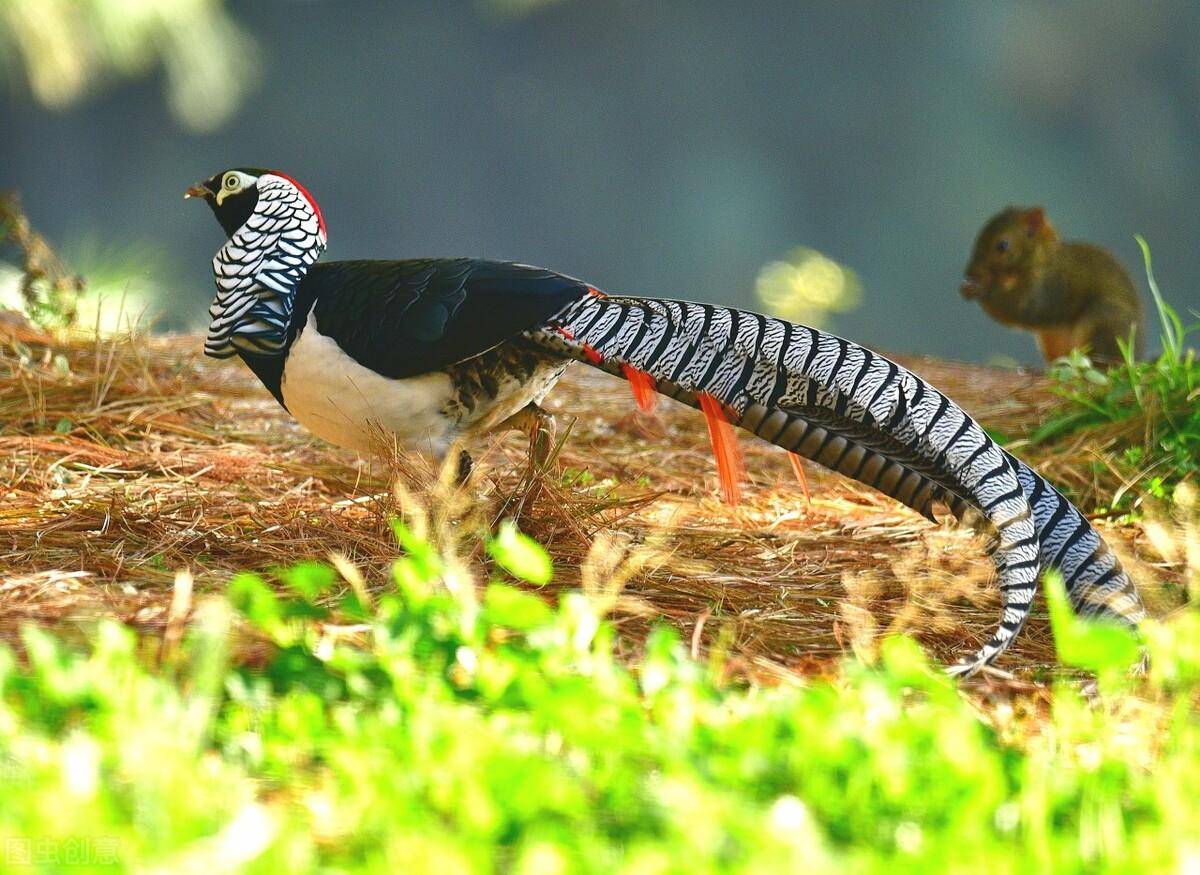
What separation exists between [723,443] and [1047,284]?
3.29 metres

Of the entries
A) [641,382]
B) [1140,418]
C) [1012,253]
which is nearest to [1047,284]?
[1012,253]

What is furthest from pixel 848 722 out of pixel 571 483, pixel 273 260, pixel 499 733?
pixel 273 260

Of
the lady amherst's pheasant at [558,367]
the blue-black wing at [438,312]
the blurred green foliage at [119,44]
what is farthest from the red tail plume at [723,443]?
the blurred green foliage at [119,44]

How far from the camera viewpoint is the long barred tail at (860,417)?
202cm

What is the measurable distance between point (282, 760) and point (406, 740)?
0.15 meters

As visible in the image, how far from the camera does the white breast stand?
2496 mm

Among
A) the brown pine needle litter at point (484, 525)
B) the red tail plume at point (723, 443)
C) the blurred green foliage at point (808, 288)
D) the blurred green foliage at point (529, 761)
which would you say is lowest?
the blurred green foliage at point (529, 761)

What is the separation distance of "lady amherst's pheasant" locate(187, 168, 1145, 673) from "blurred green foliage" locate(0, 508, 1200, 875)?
452 millimetres

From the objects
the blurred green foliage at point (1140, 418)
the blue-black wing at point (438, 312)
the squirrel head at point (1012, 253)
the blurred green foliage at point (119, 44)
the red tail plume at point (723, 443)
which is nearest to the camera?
the red tail plume at point (723, 443)

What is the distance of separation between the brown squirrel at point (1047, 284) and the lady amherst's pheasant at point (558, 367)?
3.16m

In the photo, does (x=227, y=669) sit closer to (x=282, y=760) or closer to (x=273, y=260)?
(x=282, y=760)

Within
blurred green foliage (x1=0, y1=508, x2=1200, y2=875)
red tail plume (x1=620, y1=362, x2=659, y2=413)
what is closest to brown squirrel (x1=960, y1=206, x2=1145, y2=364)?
red tail plume (x1=620, y1=362, x2=659, y2=413)

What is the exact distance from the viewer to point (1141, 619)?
6.40 ft

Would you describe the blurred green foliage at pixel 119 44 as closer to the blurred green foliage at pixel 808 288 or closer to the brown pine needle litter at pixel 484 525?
the brown pine needle litter at pixel 484 525
